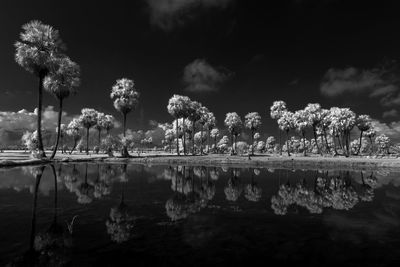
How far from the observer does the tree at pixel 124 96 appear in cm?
7378

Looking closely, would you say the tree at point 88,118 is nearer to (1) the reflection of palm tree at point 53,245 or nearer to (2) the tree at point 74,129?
(2) the tree at point 74,129

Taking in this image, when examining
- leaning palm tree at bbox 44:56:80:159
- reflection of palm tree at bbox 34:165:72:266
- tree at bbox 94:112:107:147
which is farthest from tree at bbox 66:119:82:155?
reflection of palm tree at bbox 34:165:72:266

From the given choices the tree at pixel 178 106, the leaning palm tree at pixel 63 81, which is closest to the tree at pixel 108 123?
the tree at pixel 178 106

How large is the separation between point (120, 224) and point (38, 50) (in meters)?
52.0

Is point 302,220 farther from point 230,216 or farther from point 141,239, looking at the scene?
point 141,239

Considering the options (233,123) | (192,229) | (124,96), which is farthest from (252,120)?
→ (192,229)

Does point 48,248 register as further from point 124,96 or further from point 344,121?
point 344,121

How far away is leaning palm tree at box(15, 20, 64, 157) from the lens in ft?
167

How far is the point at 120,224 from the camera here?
13.6 meters

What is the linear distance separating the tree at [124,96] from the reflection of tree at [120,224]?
193 feet

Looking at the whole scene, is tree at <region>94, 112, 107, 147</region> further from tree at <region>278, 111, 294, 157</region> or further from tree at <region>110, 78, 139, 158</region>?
tree at <region>278, 111, 294, 157</region>

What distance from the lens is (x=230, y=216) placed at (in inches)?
618

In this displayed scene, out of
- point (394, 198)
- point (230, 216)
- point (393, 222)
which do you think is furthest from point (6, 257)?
point (394, 198)

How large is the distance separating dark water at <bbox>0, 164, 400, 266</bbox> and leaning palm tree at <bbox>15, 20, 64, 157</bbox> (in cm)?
3814
